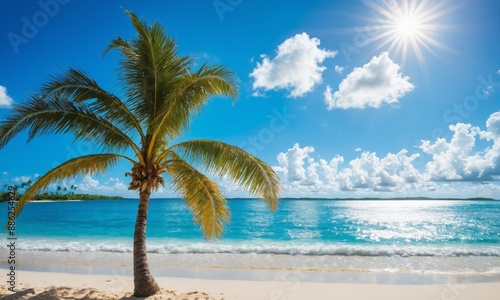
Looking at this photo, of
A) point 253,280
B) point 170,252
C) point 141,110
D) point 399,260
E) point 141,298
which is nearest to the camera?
point 141,298

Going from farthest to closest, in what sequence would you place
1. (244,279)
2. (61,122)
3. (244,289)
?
(244,279)
(244,289)
(61,122)

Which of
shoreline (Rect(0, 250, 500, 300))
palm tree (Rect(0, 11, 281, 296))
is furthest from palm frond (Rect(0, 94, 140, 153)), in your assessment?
shoreline (Rect(0, 250, 500, 300))

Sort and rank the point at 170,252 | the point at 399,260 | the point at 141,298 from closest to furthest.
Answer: the point at 141,298 → the point at 399,260 → the point at 170,252

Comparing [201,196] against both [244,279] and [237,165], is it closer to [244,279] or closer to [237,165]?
[237,165]

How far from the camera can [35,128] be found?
645cm

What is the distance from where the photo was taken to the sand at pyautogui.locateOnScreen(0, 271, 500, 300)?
761 centimetres

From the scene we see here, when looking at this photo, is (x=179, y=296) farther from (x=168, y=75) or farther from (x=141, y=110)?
(x=168, y=75)

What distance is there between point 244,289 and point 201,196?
10.7ft

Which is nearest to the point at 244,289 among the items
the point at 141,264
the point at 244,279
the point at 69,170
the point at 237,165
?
the point at 244,279

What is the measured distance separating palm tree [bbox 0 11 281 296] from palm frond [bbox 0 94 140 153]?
0.02m

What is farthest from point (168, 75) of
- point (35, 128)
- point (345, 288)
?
point (345, 288)

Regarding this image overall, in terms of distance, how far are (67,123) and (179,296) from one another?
471cm

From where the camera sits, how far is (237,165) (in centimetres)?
712

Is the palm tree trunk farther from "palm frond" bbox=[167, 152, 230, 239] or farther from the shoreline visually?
"palm frond" bbox=[167, 152, 230, 239]
